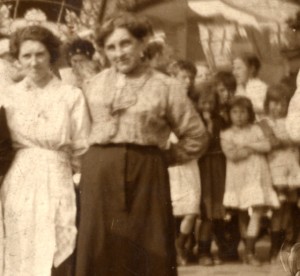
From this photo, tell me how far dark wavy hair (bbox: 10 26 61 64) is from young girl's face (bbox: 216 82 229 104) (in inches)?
24.8

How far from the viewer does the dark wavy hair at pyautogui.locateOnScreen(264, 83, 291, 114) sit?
2.58 m

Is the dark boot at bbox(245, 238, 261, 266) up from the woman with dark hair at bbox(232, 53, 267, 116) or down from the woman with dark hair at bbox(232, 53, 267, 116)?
down

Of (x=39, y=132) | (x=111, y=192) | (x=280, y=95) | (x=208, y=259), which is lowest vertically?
(x=208, y=259)

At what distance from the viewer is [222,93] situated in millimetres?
2582

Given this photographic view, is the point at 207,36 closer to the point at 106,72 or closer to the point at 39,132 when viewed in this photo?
the point at 106,72

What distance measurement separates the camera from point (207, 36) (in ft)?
8.50

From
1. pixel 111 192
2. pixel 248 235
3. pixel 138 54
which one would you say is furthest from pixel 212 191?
pixel 138 54

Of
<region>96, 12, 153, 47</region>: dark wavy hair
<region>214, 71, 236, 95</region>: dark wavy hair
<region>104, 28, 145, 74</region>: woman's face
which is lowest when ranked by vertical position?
<region>214, 71, 236, 95</region>: dark wavy hair

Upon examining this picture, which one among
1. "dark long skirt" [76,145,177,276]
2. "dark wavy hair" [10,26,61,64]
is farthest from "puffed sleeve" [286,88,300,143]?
"dark wavy hair" [10,26,61,64]

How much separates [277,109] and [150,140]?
0.51 m

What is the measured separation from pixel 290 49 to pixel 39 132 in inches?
40.3

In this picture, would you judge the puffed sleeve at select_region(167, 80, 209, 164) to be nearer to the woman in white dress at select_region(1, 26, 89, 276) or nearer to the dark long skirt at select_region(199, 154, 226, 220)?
the dark long skirt at select_region(199, 154, 226, 220)

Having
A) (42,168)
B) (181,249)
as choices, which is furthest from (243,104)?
(42,168)

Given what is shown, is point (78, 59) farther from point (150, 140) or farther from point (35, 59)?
point (150, 140)
